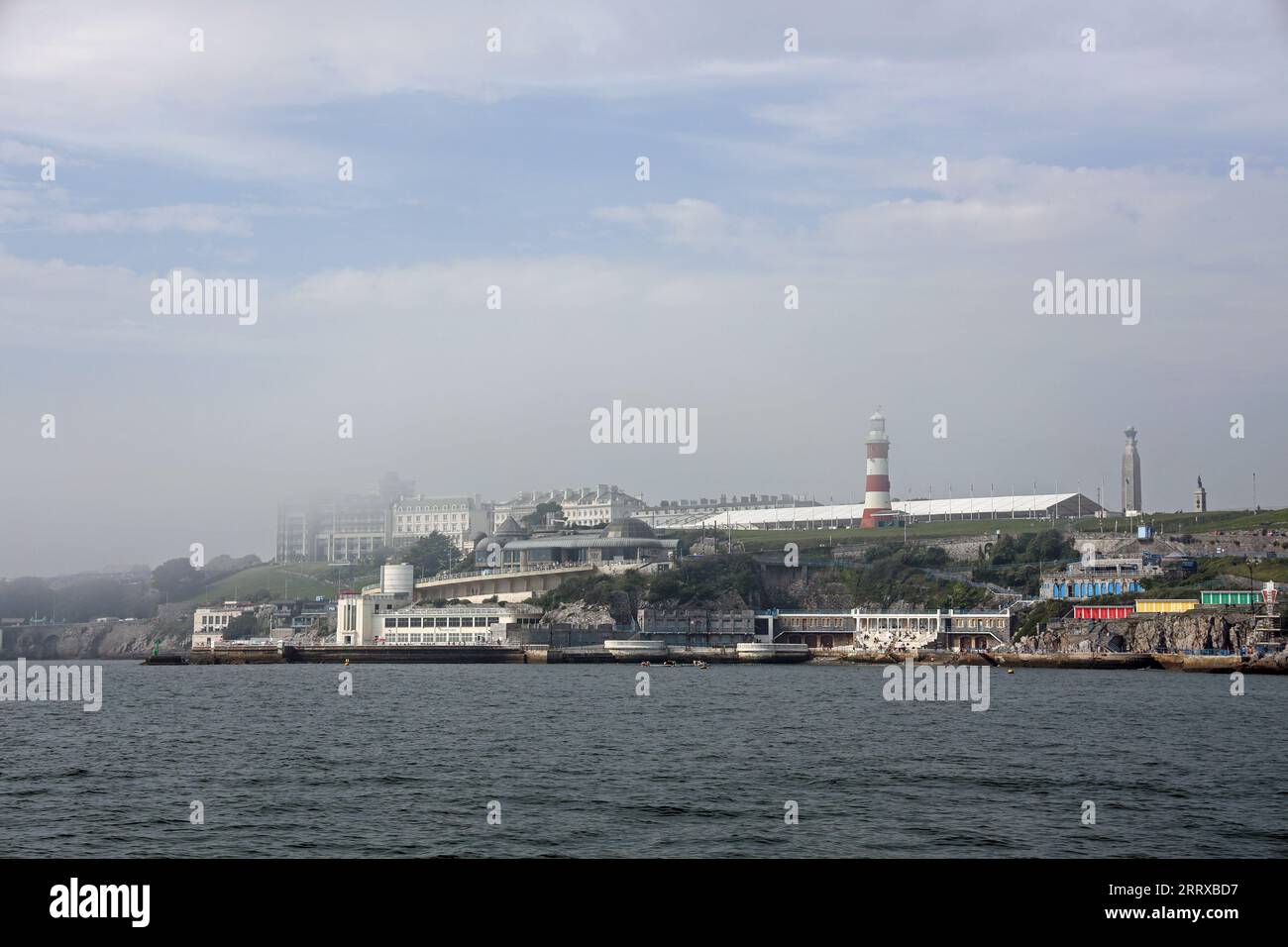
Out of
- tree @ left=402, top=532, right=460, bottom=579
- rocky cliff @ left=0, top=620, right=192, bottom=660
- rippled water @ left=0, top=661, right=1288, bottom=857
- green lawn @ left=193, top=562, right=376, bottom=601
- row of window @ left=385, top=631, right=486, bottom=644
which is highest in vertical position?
tree @ left=402, top=532, right=460, bottom=579

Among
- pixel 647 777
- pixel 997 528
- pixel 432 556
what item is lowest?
pixel 647 777

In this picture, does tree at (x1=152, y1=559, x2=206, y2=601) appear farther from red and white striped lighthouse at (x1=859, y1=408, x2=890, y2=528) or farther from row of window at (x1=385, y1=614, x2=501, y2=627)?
red and white striped lighthouse at (x1=859, y1=408, x2=890, y2=528)

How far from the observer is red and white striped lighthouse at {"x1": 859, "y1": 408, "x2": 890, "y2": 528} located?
159m

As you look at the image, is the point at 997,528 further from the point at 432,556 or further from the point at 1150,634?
the point at 432,556

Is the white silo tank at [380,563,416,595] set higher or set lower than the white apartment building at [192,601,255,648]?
higher

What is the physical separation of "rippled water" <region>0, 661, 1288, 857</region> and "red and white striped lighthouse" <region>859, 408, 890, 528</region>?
310 ft

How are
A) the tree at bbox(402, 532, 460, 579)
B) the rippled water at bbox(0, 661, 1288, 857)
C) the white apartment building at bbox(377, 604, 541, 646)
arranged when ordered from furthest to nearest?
the tree at bbox(402, 532, 460, 579), the white apartment building at bbox(377, 604, 541, 646), the rippled water at bbox(0, 661, 1288, 857)

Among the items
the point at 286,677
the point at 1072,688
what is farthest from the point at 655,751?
the point at 286,677

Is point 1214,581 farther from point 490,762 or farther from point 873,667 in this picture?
point 490,762

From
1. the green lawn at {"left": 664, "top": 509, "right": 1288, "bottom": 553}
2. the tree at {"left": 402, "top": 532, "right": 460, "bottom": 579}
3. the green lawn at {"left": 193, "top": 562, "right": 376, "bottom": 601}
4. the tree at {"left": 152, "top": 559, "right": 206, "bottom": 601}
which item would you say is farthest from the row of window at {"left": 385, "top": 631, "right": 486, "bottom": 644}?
the tree at {"left": 152, "top": 559, "right": 206, "bottom": 601}

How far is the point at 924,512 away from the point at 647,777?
477 feet

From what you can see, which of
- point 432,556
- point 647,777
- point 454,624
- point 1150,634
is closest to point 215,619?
point 432,556

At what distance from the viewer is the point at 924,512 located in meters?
175
